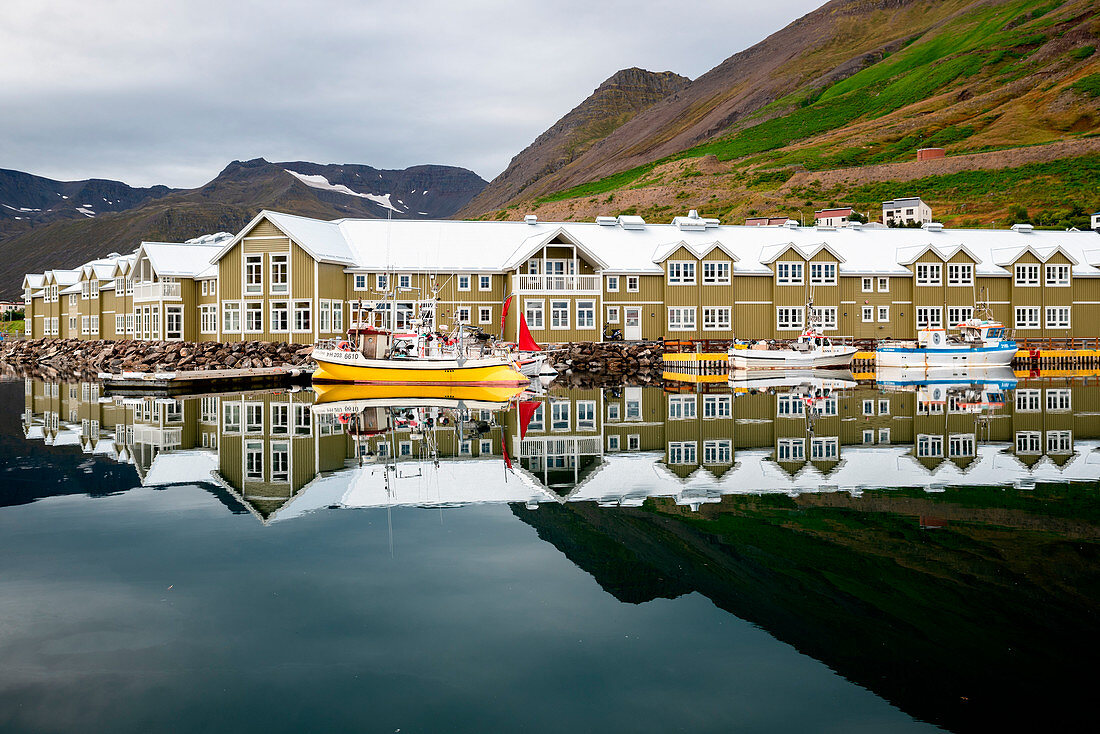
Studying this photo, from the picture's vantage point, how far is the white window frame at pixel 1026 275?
4988cm

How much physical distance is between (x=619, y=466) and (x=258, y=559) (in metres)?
7.02

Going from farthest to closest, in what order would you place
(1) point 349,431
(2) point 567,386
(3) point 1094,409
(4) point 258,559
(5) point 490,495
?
(2) point 567,386 → (3) point 1094,409 → (1) point 349,431 → (5) point 490,495 → (4) point 258,559

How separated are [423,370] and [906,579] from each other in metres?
27.2

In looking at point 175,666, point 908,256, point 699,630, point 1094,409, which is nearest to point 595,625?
point 699,630

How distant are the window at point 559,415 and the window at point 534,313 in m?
19.5

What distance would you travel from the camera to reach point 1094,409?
894 inches

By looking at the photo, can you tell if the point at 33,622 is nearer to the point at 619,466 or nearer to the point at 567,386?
the point at 619,466

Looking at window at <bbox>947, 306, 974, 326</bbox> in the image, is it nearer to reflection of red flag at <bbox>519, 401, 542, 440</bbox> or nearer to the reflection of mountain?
reflection of red flag at <bbox>519, 401, 542, 440</bbox>

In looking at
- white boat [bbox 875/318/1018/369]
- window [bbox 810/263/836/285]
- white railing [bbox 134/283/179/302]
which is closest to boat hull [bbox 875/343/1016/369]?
white boat [bbox 875/318/1018/369]

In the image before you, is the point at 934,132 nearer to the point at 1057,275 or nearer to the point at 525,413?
the point at 1057,275

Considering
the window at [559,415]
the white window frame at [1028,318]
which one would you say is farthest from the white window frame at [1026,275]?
the window at [559,415]

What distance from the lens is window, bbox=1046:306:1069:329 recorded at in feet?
164

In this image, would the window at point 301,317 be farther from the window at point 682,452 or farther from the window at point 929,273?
the window at point 929,273

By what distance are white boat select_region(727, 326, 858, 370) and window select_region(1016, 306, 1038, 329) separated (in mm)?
14158
